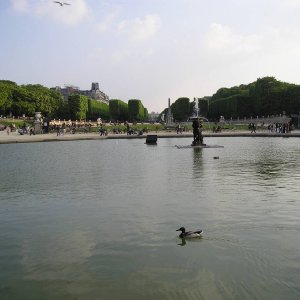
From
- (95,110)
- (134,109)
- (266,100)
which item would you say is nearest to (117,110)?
(134,109)

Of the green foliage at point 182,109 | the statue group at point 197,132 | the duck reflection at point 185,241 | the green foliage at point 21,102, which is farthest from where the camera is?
the green foliage at point 182,109

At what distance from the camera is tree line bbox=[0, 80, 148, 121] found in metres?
108

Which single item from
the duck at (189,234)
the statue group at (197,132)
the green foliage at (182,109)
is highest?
the green foliage at (182,109)

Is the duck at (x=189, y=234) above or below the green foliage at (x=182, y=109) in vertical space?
below

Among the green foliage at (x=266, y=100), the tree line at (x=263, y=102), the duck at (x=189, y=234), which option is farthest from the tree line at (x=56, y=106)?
the duck at (x=189, y=234)

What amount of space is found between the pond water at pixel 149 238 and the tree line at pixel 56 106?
291 feet

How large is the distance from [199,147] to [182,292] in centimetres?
3343

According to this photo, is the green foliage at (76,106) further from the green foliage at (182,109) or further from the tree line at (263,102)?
the tree line at (263,102)

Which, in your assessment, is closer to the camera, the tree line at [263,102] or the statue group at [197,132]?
the statue group at [197,132]

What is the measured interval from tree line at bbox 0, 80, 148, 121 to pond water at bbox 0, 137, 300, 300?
88555 millimetres

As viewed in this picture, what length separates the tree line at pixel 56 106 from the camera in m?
108

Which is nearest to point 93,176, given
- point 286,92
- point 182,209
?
point 182,209

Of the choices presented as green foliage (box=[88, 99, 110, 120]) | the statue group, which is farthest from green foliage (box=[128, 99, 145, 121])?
the statue group

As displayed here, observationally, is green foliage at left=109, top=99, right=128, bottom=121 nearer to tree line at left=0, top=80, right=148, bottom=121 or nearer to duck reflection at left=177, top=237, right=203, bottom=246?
tree line at left=0, top=80, right=148, bottom=121
